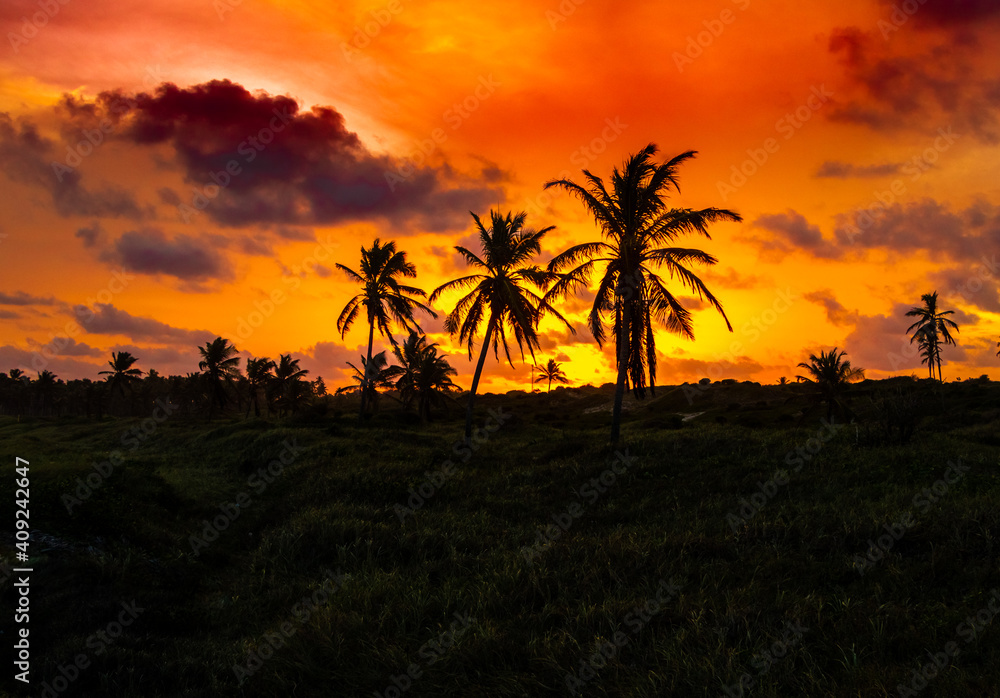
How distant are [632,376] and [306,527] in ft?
47.0

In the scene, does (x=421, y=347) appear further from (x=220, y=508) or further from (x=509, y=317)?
(x=220, y=508)

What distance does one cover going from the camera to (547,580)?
8367mm

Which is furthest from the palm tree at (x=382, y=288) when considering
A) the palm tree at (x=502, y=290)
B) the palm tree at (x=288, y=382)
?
the palm tree at (x=288, y=382)

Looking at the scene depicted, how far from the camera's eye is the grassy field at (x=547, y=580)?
235 inches

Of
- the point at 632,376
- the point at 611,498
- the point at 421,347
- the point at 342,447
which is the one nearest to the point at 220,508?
the point at 342,447

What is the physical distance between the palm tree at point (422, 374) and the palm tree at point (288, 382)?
622 inches

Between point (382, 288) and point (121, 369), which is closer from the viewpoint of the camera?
point (382, 288)

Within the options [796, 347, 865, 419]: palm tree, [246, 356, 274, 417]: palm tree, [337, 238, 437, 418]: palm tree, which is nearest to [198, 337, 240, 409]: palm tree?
[246, 356, 274, 417]: palm tree

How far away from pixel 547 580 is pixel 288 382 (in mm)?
63824

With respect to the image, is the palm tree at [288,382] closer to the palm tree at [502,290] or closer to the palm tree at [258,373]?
the palm tree at [258,373]

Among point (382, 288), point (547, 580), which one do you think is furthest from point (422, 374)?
point (547, 580)

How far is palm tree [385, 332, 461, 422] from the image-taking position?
55.9 metres

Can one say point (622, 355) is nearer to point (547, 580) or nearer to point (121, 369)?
point (547, 580)

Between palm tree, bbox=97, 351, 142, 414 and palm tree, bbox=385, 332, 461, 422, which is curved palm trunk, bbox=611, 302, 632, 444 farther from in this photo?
palm tree, bbox=97, 351, 142, 414
